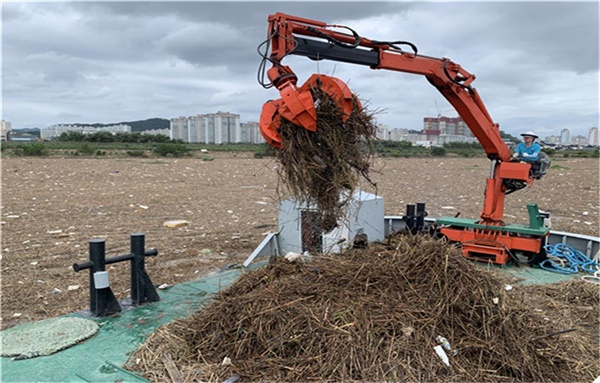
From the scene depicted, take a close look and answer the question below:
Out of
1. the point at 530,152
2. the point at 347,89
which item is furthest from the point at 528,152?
the point at 347,89

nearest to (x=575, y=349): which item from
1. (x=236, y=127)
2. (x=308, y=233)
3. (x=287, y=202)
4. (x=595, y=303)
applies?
(x=595, y=303)

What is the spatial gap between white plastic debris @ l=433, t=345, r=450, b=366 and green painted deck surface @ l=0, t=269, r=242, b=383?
1.84 meters

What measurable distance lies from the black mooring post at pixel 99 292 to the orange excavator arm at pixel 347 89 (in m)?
1.67

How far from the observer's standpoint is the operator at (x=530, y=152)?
553 centimetres

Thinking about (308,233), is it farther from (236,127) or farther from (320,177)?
(236,127)

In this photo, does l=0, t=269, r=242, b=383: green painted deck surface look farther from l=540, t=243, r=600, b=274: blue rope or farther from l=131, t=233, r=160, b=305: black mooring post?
l=540, t=243, r=600, b=274: blue rope

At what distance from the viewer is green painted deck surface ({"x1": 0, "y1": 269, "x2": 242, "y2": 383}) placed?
288 cm

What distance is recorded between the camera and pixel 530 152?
5.57m

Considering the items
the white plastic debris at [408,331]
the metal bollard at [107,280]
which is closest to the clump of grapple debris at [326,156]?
the white plastic debris at [408,331]

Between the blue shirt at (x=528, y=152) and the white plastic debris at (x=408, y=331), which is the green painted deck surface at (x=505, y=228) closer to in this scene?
the blue shirt at (x=528, y=152)

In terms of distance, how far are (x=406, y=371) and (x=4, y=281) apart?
418 centimetres

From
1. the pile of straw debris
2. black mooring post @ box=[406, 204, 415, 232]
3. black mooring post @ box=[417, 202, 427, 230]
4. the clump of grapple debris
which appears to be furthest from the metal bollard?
black mooring post @ box=[417, 202, 427, 230]

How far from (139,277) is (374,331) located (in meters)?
2.31

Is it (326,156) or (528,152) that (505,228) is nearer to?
(528,152)
